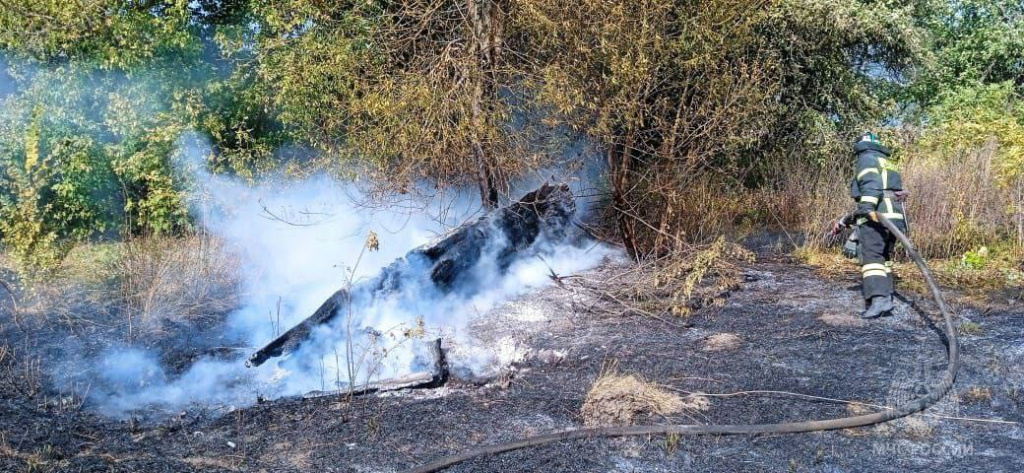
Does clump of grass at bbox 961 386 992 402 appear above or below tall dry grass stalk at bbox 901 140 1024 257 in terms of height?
below

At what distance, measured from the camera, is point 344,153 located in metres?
9.53

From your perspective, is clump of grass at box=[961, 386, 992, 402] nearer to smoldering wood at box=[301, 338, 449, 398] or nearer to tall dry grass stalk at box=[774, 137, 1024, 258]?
smoldering wood at box=[301, 338, 449, 398]

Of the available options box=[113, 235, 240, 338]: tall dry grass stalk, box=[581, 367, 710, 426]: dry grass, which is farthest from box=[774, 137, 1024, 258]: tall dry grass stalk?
box=[113, 235, 240, 338]: tall dry grass stalk

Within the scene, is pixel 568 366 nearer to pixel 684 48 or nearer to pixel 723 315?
pixel 723 315

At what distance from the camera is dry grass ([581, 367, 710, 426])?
5.34 meters

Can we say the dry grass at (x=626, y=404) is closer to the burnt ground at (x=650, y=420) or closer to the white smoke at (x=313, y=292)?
the burnt ground at (x=650, y=420)

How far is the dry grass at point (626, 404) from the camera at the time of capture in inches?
210

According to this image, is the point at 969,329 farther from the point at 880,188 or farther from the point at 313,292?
the point at 313,292

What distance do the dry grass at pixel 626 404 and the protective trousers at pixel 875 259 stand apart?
269cm

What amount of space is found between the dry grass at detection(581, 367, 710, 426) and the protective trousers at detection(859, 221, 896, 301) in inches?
106

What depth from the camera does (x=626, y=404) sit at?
17.6ft

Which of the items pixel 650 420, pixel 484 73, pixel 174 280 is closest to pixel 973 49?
pixel 484 73

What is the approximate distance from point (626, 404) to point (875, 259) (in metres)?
3.32

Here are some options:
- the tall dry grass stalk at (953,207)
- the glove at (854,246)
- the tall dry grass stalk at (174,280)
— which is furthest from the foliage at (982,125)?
the tall dry grass stalk at (174,280)
